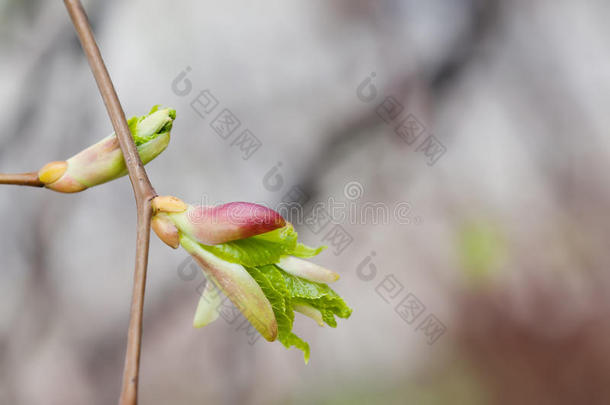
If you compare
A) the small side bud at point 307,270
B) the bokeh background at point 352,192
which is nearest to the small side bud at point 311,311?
the small side bud at point 307,270

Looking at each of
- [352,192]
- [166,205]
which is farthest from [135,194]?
[352,192]

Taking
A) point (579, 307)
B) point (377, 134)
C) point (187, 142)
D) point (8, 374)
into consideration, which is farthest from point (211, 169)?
point (579, 307)

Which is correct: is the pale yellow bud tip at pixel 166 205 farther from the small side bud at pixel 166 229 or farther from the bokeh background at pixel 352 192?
the bokeh background at pixel 352 192

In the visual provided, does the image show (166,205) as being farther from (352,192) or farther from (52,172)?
(352,192)

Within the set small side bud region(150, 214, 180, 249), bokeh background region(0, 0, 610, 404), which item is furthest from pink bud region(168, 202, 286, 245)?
bokeh background region(0, 0, 610, 404)

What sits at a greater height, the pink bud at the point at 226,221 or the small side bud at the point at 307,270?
the pink bud at the point at 226,221
